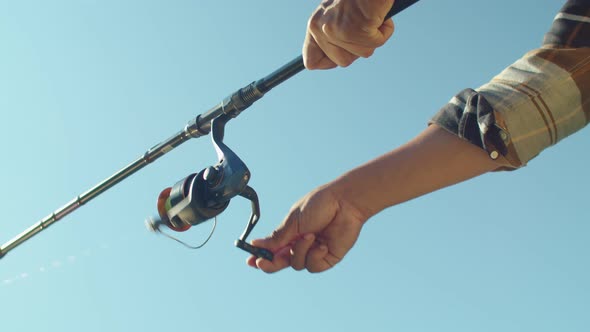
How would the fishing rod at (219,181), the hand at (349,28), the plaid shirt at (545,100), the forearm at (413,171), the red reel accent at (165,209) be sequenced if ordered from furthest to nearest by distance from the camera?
the red reel accent at (165,209) → the fishing rod at (219,181) → the forearm at (413,171) → the plaid shirt at (545,100) → the hand at (349,28)

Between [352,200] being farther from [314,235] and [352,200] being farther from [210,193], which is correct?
[210,193]

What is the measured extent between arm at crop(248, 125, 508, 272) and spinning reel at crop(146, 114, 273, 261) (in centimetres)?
25

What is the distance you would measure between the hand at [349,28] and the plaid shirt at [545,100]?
1.43ft

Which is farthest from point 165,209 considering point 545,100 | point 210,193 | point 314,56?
point 545,100

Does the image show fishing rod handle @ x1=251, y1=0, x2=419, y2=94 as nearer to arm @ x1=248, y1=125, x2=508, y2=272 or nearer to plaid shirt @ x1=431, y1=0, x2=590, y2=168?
arm @ x1=248, y1=125, x2=508, y2=272

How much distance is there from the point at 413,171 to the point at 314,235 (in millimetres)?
491

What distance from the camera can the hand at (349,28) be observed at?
1972mm

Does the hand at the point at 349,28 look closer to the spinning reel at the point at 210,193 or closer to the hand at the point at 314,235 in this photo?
the hand at the point at 314,235

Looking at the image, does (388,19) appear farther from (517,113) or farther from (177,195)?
(177,195)

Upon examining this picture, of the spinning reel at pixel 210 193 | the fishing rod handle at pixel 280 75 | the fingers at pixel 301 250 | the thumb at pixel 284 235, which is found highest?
the fishing rod handle at pixel 280 75

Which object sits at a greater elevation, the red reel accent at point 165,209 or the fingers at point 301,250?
the red reel accent at point 165,209

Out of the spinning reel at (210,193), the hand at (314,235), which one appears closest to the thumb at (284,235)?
the hand at (314,235)

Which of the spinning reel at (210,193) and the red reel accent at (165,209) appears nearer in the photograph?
the spinning reel at (210,193)

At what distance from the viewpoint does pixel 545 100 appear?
7.12ft
